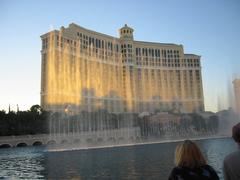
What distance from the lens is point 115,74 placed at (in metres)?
123

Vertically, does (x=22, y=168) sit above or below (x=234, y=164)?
below

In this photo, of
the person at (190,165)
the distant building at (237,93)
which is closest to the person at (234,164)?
the person at (190,165)

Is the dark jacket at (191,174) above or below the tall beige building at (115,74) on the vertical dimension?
below

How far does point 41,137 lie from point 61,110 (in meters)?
22.2

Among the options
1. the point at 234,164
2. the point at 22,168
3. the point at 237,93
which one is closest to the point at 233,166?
the point at 234,164

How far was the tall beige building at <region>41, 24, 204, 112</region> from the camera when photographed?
101m

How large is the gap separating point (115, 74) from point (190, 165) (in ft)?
391

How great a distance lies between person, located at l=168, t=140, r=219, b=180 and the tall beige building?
284 ft

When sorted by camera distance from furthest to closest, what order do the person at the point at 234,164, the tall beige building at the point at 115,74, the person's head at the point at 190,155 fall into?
1. the tall beige building at the point at 115,74
2. the person at the point at 234,164
3. the person's head at the point at 190,155

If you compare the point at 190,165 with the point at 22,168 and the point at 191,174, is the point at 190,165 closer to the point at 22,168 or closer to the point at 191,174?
the point at 191,174

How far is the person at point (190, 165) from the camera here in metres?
4.11

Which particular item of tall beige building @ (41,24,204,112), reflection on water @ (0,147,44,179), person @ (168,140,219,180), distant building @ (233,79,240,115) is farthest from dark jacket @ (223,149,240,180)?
tall beige building @ (41,24,204,112)

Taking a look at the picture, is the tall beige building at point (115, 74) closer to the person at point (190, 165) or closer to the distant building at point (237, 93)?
the distant building at point (237, 93)

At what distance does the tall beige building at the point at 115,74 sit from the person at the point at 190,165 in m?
86.5
